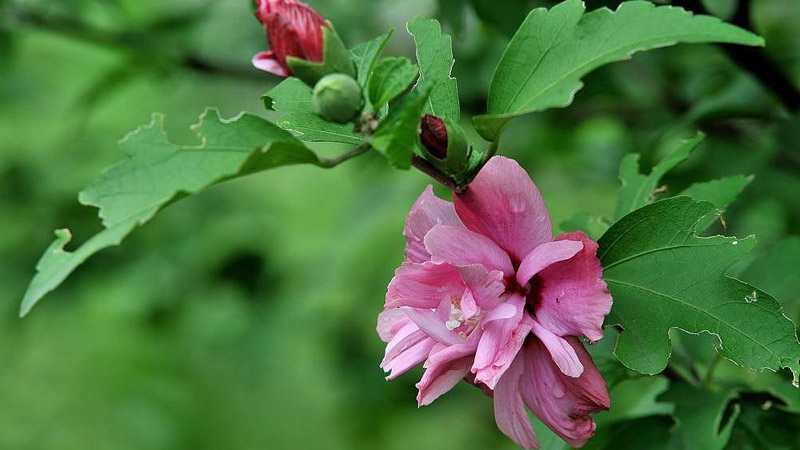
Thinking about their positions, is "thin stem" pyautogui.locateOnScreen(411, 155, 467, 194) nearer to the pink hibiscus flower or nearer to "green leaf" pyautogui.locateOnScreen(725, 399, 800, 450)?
the pink hibiscus flower

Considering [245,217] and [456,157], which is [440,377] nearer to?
[456,157]

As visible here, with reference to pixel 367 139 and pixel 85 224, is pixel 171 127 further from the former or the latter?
pixel 367 139

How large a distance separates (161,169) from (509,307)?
0.23m

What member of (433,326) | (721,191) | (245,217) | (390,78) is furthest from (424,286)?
(245,217)

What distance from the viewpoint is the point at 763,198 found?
4.24 ft

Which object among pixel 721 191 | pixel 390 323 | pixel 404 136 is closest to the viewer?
pixel 404 136

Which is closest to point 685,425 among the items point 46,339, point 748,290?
point 748,290

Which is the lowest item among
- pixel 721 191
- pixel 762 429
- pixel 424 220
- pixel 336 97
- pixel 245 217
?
pixel 245 217

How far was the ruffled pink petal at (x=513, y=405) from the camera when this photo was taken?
2.06 ft

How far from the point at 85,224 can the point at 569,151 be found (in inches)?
40.5

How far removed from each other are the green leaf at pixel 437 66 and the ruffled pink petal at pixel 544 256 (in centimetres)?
11

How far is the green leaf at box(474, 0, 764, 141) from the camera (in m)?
0.57

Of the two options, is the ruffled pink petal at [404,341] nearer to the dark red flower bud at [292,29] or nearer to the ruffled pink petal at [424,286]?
the ruffled pink petal at [424,286]

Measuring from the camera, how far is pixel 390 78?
615 mm
